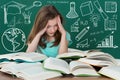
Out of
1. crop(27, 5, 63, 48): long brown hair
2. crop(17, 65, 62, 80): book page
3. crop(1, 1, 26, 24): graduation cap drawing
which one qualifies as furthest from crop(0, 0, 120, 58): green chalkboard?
crop(17, 65, 62, 80): book page

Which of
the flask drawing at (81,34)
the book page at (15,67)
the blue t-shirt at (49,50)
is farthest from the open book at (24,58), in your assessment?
the flask drawing at (81,34)

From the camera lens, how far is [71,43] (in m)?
2.85

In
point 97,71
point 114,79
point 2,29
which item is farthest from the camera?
point 2,29

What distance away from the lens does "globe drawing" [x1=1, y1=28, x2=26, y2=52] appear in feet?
9.12

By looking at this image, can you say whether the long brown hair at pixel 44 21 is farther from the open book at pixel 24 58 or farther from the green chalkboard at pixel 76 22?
the open book at pixel 24 58

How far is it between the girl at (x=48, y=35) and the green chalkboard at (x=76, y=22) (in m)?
0.30

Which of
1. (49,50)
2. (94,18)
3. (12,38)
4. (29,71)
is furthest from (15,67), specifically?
(94,18)

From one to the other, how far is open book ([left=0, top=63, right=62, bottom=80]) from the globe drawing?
5.26 ft

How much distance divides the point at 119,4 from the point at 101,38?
0.36m

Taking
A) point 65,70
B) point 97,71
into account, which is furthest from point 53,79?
point 97,71

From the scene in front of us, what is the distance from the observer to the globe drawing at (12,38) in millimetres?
2781

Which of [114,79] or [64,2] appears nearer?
[114,79]

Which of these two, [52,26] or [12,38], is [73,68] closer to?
[52,26]

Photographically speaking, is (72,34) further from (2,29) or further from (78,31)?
(2,29)
